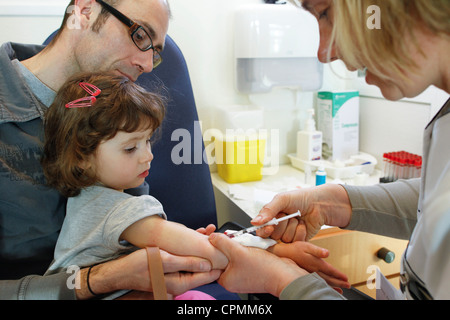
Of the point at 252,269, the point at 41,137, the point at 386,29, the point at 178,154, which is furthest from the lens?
the point at 178,154

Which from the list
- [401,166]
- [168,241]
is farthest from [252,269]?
[401,166]

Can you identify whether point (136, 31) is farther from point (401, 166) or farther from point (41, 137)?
point (401, 166)

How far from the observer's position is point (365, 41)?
57cm

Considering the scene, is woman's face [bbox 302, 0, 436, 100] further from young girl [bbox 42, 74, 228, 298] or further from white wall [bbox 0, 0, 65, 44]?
white wall [bbox 0, 0, 65, 44]

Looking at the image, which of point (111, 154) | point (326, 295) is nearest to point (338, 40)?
point (326, 295)

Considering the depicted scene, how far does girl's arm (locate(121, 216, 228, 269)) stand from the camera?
0.85m

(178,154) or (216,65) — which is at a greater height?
(216,65)

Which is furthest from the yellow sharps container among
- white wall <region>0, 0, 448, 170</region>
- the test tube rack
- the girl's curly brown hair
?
the girl's curly brown hair

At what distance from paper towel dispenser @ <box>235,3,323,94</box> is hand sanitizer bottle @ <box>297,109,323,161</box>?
A: 182 millimetres

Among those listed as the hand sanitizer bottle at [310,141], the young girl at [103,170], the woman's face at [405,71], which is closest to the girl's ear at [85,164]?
the young girl at [103,170]

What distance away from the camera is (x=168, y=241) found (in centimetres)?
86

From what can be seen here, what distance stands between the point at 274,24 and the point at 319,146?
0.56 metres

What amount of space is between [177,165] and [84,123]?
1.65ft
